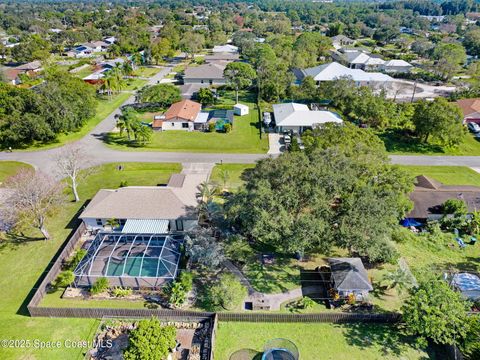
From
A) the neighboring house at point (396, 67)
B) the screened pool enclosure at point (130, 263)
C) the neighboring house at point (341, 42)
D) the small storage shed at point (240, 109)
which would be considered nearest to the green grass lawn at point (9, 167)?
the screened pool enclosure at point (130, 263)

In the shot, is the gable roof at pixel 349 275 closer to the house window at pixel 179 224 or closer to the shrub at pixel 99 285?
the house window at pixel 179 224

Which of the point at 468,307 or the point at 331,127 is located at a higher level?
the point at 331,127

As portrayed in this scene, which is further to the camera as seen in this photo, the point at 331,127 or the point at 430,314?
the point at 331,127

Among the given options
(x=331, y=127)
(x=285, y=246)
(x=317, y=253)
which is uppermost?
(x=331, y=127)

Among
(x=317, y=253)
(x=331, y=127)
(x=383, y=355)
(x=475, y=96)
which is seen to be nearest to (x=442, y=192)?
(x=331, y=127)

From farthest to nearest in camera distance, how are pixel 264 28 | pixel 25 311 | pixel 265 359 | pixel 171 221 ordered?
pixel 264 28 < pixel 171 221 < pixel 25 311 < pixel 265 359

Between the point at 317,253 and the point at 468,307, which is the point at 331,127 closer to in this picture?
the point at 317,253

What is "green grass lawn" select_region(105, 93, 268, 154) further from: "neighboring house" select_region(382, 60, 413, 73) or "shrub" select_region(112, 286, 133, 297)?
"neighboring house" select_region(382, 60, 413, 73)

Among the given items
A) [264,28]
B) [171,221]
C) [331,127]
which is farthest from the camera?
[264,28]
